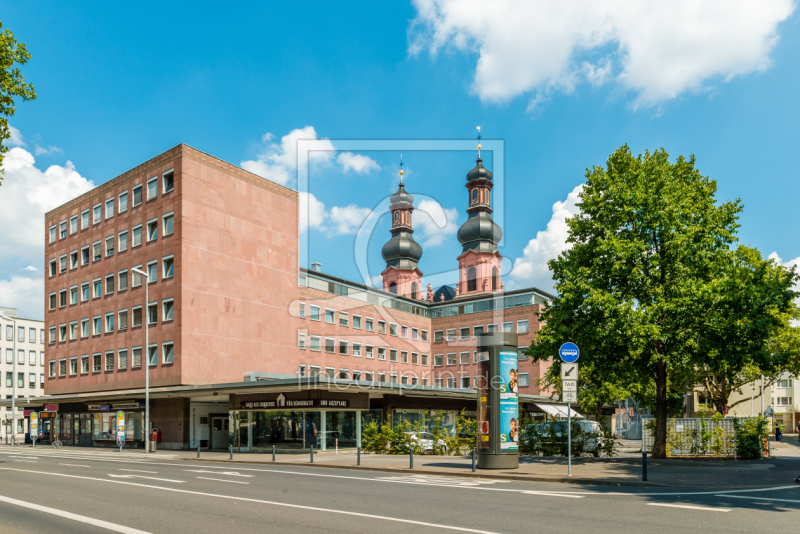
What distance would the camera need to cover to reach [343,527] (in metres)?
10.3

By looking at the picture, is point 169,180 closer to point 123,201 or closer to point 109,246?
point 123,201

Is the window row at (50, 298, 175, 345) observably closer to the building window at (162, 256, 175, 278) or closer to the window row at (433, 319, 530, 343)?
the building window at (162, 256, 175, 278)

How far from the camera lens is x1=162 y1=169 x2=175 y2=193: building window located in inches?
1909

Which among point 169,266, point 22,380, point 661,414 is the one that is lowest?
point 22,380

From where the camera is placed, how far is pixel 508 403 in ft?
69.3

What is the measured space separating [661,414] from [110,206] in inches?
1752

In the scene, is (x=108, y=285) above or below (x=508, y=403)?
above

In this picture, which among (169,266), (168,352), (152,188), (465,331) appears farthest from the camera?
(465,331)

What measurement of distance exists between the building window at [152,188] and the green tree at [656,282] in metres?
33.1

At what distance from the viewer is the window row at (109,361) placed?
46.8 meters

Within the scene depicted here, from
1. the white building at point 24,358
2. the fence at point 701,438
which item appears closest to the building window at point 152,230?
the fence at point 701,438

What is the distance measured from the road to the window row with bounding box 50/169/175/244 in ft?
107

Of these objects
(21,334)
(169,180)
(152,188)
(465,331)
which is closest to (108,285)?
(152,188)

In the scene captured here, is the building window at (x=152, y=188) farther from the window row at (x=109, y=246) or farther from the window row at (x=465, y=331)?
the window row at (x=465, y=331)
